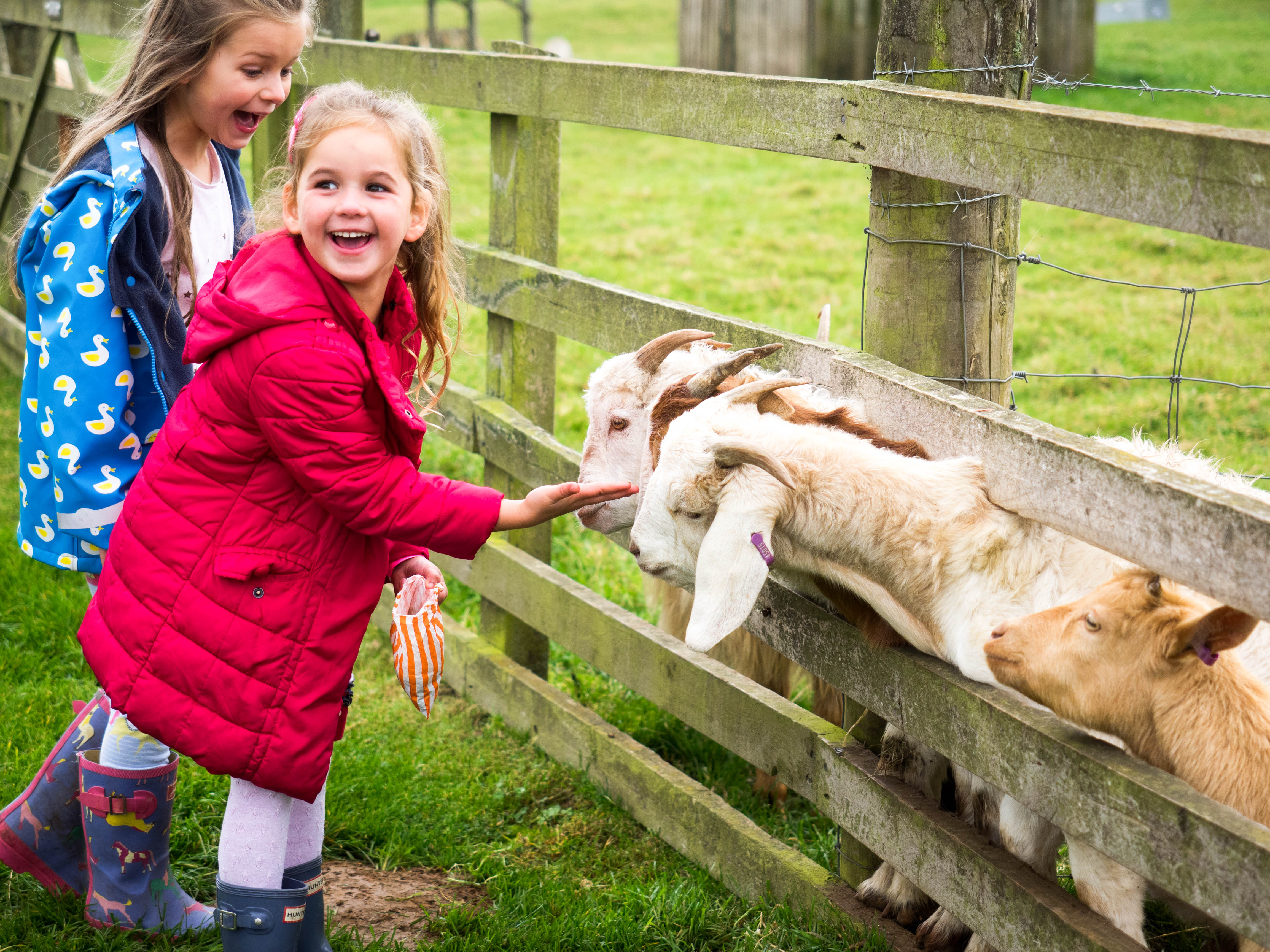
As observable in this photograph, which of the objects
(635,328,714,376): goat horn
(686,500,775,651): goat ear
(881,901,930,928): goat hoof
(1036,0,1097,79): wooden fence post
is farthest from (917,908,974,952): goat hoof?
(1036,0,1097,79): wooden fence post

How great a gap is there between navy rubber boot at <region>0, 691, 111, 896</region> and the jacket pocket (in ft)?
3.09

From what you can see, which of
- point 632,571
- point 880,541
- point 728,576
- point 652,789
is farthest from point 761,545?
point 632,571

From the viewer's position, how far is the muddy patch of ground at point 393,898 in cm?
294

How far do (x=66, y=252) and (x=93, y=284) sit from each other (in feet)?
0.33

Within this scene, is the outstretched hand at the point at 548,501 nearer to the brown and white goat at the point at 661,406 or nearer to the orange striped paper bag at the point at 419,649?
the orange striped paper bag at the point at 419,649

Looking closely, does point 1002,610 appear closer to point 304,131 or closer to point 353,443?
point 353,443

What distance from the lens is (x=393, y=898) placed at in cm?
308

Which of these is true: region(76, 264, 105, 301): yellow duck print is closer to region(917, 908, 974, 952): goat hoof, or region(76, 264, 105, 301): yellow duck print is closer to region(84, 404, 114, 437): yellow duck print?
region(84, 404, 114, 437): yellow duck print

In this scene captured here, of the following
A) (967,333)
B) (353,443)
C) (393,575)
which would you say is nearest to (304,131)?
(353,443)

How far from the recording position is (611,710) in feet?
13.1

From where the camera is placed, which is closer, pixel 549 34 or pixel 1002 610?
pixel 1002 610

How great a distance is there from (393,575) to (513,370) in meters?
1.42

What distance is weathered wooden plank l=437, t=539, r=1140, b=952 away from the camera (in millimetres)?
2154

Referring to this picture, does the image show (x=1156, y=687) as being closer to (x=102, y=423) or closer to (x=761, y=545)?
(x=761, y=545)
